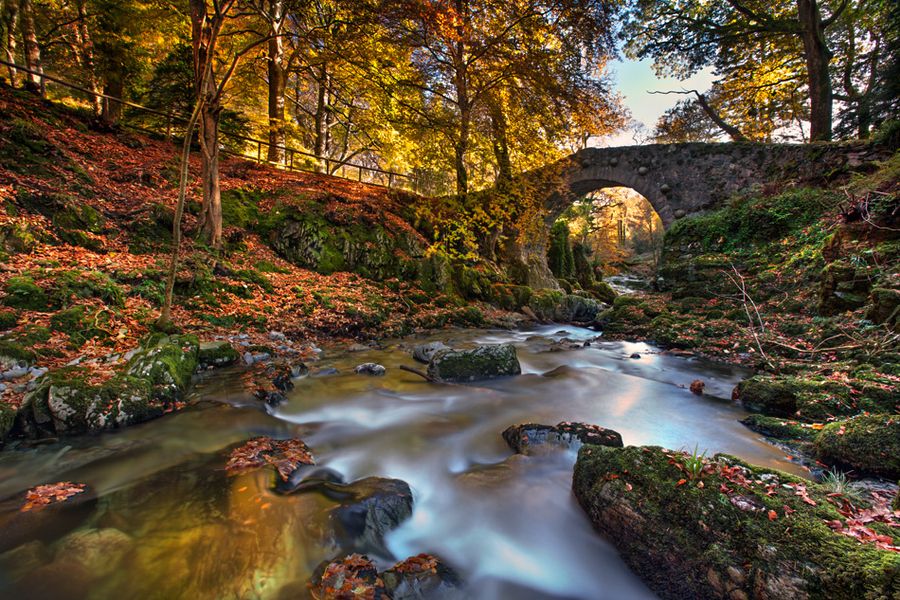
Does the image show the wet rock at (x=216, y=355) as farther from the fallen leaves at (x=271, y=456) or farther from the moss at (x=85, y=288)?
the fallen leaves at (x=271, y=456)

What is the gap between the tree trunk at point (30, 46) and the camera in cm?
1008

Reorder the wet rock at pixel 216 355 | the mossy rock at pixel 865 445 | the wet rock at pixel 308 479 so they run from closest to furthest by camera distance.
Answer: the mossy rock at pixel 865 445, the wet rock at pixel 308 479, the wet rock at pixel 216 355

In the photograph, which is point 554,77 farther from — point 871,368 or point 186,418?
point 186,418

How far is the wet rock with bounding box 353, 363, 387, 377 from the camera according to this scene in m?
5.96

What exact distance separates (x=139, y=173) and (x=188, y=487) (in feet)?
32.0

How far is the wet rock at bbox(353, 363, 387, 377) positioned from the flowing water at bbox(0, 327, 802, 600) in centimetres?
45

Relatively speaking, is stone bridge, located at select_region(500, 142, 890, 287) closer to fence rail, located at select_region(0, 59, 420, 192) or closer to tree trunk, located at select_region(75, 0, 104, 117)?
fence rail, located at select_region(0, 59, 420, 192)

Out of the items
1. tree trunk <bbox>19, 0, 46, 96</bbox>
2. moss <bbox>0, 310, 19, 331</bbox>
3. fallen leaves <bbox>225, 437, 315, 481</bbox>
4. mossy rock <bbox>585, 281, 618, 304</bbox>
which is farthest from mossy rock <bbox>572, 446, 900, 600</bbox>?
mossy rock <bbox>585, 281, 618, 304</bbox>

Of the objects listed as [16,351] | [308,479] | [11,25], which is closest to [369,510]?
[308,479]

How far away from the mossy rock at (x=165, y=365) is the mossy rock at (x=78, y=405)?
23 cm

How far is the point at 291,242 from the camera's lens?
990 centimetres

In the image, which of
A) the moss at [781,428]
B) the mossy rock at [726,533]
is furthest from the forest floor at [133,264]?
the moss at [781,428]

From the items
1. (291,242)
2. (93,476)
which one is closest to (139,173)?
(291,242)

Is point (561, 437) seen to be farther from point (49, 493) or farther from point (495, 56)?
point (495, 56)
